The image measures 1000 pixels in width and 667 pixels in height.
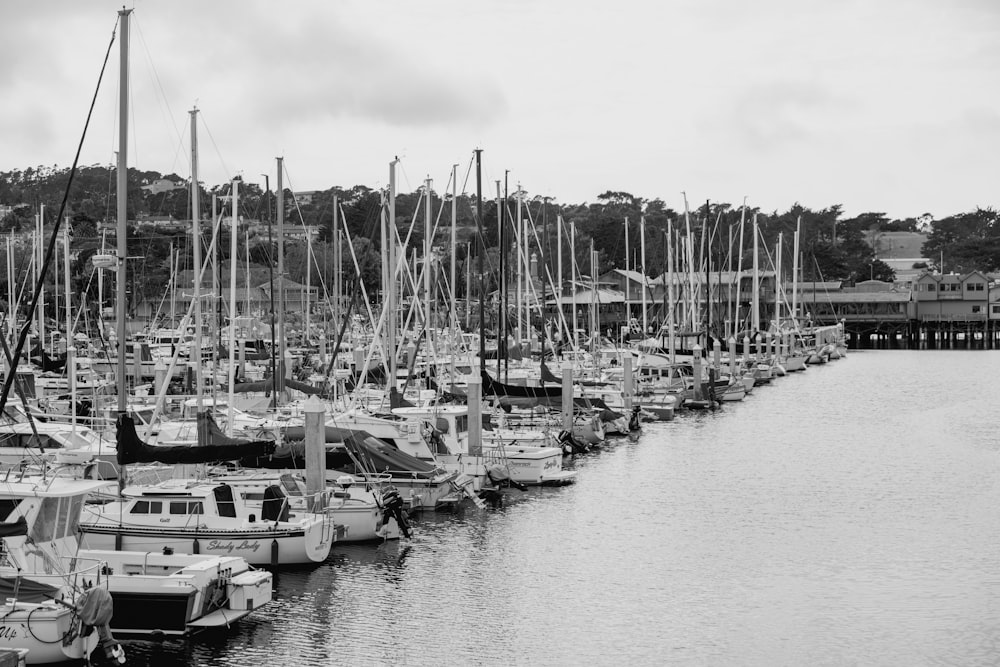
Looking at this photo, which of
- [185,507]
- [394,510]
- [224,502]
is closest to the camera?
[185,507]

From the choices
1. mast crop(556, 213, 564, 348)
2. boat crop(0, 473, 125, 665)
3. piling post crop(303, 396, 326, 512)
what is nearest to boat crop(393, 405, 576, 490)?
piling post crop(303, 396, 326, 512)

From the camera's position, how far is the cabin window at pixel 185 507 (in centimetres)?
3081

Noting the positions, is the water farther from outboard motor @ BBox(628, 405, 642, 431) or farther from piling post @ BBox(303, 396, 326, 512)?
outboard motor @ BBox(628, 405, 642, 431)

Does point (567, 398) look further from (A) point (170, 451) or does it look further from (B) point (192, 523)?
(B) point (192, 523)

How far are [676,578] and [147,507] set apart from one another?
13240 mm

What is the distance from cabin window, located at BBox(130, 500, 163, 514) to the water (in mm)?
3608

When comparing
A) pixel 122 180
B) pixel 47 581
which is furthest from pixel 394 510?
pixel 47 581

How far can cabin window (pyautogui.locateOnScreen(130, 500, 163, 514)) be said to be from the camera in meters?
30.9

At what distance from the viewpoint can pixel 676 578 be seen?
32.5 m

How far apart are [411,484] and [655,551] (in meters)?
7.64

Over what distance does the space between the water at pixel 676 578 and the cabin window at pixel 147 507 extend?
361 cm

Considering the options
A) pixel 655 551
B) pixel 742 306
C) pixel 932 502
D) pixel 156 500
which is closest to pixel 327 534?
pixel 156 500

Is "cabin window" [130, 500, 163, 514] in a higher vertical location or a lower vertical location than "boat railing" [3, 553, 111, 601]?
higher

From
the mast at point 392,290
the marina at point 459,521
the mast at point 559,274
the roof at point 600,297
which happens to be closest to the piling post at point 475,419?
the marina at point 459,521
